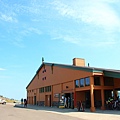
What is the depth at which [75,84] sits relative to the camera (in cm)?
2541

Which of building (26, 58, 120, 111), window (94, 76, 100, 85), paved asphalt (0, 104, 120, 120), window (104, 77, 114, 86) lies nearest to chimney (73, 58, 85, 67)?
building (26, 58, 120, 111)

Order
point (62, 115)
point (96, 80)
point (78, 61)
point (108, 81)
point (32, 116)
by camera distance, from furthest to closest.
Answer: point (78, 61) < point (108, 81) < point (96, 80) < point (62, 115) < point (32, 116)

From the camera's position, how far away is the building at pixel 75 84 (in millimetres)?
22234

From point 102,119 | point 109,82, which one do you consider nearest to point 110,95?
point 109,82

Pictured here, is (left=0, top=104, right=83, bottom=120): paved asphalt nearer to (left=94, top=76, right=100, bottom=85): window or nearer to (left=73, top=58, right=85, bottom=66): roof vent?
(left=94, top=76, right=100, bottom=85): window

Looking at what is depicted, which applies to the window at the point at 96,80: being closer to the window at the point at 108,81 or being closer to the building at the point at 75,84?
the building at the point at 75,84

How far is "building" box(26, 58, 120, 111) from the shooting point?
72.9 ft

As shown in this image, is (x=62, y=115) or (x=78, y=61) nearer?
(x=62, y=115)

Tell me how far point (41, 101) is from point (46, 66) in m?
6.68

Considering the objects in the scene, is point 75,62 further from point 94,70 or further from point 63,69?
point 94,70

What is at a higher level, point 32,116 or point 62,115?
point 32,116

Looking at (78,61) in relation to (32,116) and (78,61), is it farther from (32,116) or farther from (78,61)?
(32,116)

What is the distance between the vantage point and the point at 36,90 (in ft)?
135

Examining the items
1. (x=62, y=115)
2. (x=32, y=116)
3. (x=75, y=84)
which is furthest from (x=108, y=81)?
(x=32, y=116)
